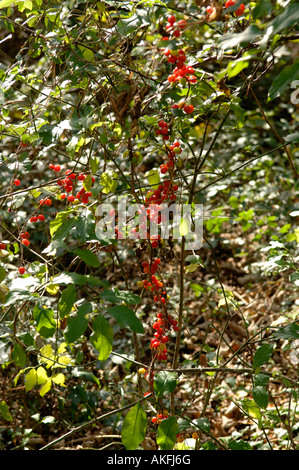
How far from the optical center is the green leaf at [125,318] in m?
1.20

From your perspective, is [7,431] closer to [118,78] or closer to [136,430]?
[136,430]

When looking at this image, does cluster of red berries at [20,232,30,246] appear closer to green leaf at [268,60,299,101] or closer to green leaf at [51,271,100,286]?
green leaf at [51,271,100,286]

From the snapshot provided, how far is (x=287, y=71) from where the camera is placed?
96 centimetres

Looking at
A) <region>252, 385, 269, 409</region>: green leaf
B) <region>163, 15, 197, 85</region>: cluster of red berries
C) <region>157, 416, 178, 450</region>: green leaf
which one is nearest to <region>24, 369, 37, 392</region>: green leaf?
<region>157, 416, 178, 450</region>: green leaf

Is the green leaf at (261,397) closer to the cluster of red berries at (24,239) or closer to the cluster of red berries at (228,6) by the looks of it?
the cluster of red berries at (24,239)

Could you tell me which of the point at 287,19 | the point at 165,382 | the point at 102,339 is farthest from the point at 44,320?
the point at 287,19

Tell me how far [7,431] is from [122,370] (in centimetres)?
81

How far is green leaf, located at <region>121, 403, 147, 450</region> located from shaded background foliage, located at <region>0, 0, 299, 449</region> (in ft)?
0.07

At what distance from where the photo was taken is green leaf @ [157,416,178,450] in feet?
4.44

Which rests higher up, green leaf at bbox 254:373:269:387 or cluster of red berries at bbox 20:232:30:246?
cluster of red berries at bbox 20:232:30:246

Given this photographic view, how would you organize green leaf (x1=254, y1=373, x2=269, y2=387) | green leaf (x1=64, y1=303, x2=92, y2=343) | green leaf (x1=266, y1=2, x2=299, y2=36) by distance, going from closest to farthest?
green leaf (x1=266, y1=2, x2=299, y2=36) → green leaf (x1=64, y1=303, x2=92, y2=343) → green leaf (x1=254, y1=373, x2=269, y2=387)

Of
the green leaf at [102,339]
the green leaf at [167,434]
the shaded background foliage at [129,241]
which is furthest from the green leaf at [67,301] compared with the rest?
the green leaf at [167,434]
